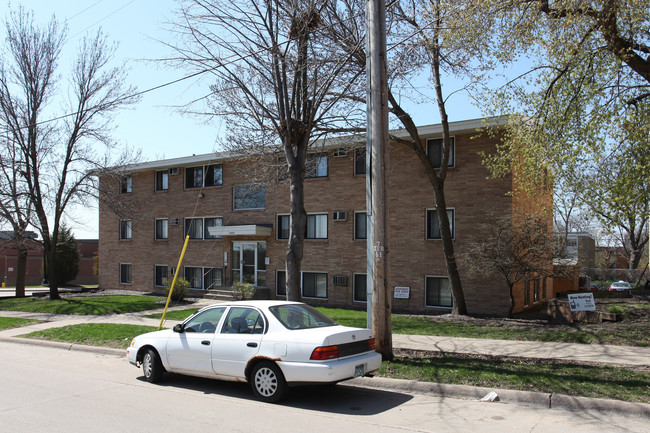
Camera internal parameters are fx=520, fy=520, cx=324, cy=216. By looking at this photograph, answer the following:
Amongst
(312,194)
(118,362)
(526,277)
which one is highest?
(312,194)

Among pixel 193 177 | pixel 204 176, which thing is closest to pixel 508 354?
pixel 204 176

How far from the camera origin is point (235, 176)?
977 inches

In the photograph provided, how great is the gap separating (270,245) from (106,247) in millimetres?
12715

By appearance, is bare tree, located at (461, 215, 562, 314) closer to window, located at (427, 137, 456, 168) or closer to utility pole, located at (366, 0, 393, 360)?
window, located at (427, 137, 456, 168)

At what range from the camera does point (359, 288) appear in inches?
835

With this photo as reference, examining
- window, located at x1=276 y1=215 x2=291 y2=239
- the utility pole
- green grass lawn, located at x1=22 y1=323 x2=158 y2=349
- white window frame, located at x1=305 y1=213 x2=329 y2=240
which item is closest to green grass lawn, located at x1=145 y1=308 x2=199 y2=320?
green grass lawn, located at x1=22 y1=323 x2=158 y2=349

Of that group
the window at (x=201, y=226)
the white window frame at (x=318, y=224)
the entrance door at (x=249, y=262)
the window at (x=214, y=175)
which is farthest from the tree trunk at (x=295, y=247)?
the window at (x=214, y=175)

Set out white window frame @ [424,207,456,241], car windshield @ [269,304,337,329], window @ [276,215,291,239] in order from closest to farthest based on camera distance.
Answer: car windshield @ [269,304,337,329]
white window frame @ [424,207,456,241]
window @ [276,215,291,239]

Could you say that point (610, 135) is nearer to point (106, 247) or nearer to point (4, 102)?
point (4, 102)

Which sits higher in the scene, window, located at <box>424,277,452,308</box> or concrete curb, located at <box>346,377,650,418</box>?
window, located at <box>424,277,452,308</box>

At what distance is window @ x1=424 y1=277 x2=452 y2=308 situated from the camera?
63.1ft

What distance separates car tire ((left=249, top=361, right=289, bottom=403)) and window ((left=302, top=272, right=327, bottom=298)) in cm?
1473

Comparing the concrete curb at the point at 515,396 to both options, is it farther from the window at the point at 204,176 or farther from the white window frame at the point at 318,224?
the window at the point at 204,176

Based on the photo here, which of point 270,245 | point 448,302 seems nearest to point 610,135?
point 448,302
